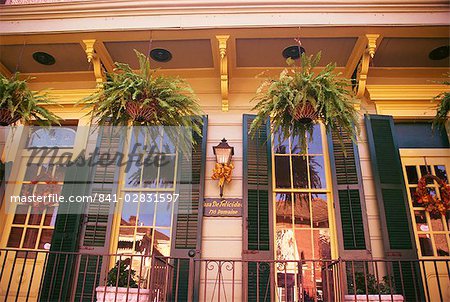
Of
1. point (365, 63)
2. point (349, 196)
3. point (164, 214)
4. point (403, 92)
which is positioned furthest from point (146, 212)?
point (403, 92)

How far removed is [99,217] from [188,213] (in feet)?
3.47

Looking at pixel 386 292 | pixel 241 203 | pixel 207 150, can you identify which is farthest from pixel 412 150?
pixel 207 150

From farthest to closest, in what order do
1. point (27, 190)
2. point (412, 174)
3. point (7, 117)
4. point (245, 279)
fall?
1. point (27, 190)
2. point (412, 174)
3. point (245, 279)
4. point (7, 117)

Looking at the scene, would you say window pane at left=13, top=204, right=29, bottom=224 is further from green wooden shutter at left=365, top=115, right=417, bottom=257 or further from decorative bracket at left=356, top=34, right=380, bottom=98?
decorative bracket at left=356, top=34, right=380, bottom=98

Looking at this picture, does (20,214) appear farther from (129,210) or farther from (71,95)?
(71,95)

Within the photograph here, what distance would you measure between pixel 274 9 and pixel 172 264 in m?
3.22

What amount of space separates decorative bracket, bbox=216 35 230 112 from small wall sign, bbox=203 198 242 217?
1240 millimetres

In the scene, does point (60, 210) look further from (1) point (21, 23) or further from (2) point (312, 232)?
(2) point (312, 232)

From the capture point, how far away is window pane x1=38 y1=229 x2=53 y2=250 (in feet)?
→ 15.2

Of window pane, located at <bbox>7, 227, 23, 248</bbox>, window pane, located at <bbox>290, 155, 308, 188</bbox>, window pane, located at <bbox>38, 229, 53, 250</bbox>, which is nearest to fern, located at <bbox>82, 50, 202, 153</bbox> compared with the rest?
window pane, located at <bbox>290, 155, 308, 188</bbox>

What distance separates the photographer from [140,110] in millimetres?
3424

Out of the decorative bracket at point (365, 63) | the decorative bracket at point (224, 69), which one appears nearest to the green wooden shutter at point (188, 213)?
the decorative bracket at point (224, 69)

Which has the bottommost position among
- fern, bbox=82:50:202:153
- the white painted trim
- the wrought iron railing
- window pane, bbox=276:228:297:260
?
the wrought iron railing

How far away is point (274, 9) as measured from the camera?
14.4ft
